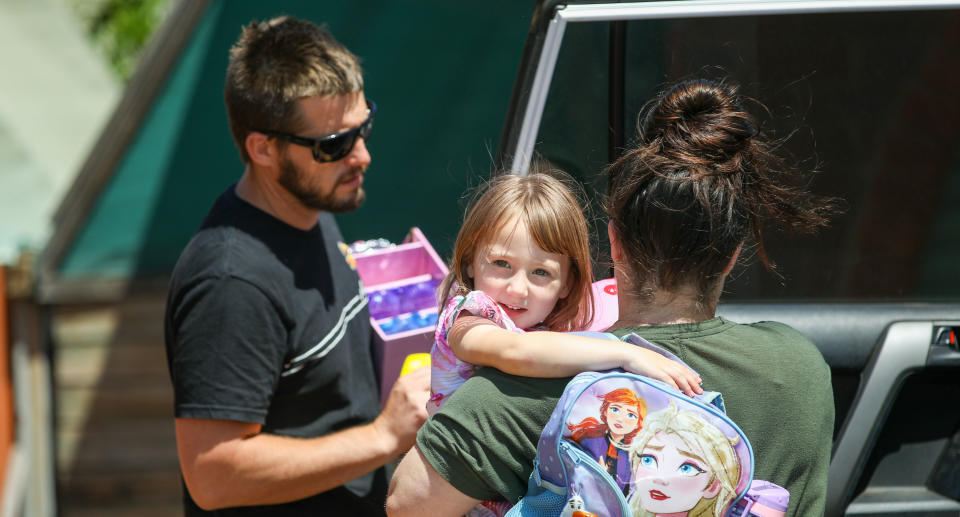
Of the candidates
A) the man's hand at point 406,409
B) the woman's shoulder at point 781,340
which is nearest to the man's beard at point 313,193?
the man's hand at point 406,409

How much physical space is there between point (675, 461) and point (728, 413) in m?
0.13

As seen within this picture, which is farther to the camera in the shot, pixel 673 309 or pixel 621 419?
pixel 673 309

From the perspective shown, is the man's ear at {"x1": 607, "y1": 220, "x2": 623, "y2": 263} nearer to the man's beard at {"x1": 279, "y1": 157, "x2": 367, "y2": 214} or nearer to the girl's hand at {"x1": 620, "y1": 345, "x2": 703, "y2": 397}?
the girl's hand at {"x1": 620, "y1": 345, "x2": 703, "y2": 397}

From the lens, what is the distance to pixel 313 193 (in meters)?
2.31

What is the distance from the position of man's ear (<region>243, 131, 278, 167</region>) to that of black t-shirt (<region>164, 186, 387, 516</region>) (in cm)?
10

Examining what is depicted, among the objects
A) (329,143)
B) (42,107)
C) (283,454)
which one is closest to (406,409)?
(283,454)

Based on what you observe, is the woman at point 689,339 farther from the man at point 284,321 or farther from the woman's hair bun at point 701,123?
the man at point 284,321

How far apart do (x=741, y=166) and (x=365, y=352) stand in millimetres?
1166

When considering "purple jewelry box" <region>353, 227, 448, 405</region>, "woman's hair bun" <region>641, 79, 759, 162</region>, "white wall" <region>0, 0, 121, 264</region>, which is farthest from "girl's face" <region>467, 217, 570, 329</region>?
"white wall" <region>0, 0, 121, 264</region>

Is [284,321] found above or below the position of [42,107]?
above

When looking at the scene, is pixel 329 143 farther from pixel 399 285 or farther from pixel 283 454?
pixel 283 454

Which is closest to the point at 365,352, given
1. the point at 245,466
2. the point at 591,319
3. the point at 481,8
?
the point at 245,466

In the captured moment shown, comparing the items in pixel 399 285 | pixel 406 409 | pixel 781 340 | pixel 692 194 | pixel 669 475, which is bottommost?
pixel 406 409

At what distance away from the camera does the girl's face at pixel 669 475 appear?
4.28 ft
